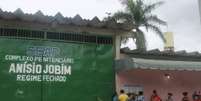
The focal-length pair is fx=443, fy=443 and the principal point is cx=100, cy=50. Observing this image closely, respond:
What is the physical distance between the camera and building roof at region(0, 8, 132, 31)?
13.3 meters

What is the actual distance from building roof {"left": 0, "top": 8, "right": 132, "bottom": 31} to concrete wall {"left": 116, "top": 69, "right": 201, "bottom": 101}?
170 cm

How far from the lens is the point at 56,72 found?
14.1 m

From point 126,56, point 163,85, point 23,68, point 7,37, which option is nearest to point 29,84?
point 23,68

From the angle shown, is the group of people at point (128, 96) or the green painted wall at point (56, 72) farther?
the group of people at point (128, 96)

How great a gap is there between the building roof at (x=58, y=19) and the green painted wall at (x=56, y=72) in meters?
0.70

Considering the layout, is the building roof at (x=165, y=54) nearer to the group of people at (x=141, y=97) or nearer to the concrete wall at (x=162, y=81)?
the concrete wall at (x=162, y=81)

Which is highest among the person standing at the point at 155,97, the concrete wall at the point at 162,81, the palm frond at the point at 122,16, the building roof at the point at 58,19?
the palm frond at the point at 122,16

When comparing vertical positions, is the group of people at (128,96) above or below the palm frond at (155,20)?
below

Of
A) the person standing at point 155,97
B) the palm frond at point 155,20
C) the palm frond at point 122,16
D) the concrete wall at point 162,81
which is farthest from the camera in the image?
the palm frond at point 155,20

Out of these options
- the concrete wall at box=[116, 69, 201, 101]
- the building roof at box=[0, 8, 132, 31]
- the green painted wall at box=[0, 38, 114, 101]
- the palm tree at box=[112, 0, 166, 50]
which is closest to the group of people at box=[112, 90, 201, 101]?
the concrete wall at box=[116, 69, 201, 101]

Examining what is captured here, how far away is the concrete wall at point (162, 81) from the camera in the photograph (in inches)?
611

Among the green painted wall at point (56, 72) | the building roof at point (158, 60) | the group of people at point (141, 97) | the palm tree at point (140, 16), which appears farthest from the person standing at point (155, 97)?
the palm tree at point (140, 16)

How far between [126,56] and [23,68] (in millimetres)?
3728

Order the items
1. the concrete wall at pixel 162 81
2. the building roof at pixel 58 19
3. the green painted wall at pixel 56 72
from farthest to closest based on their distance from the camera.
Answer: the concrete wall at pixel 162 81, the green painted wall at pixel 56 72, the building roof at pixel 58 19
